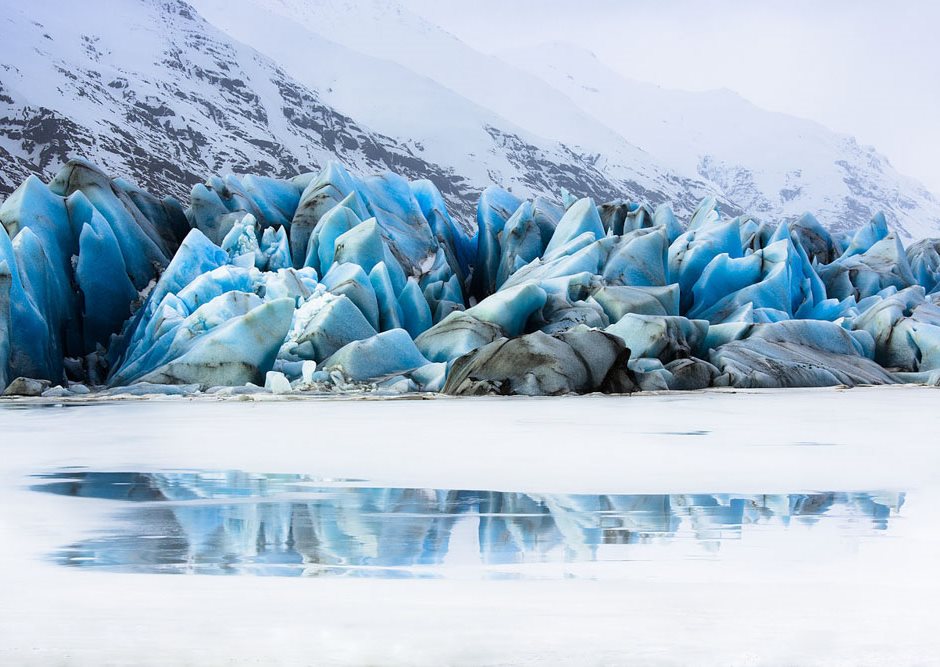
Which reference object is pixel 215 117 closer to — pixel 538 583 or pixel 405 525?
pixel 405 525

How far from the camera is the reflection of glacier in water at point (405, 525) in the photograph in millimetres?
3148

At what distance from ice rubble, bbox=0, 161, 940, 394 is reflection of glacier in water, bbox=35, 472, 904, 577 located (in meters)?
7.66

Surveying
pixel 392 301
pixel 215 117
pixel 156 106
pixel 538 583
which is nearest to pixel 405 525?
pixel 538 583

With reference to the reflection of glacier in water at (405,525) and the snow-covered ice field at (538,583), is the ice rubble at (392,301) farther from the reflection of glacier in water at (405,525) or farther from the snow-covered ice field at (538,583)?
the reflection of glacier in water at (405,525)

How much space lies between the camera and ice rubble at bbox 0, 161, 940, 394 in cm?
1297

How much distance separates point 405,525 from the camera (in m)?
3.76

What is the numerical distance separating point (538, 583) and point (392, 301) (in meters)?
12.2

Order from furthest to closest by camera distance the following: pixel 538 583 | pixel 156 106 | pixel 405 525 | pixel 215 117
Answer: pixel 215 117
pixel 156 106
pixel 405 525
pixel 538 583

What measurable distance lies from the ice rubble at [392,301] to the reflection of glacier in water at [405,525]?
7663 mm

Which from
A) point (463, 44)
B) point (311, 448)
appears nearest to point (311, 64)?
point (463, 44)

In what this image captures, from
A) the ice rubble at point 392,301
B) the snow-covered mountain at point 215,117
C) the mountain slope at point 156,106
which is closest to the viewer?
the ice rubble at point 392,301

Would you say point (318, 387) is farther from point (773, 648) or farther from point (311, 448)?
point (773, 648)

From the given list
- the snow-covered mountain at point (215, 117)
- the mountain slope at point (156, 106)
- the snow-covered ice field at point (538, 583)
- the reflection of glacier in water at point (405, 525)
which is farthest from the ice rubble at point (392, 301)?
the mountain slope at point (156, 106)

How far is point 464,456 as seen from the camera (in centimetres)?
609
